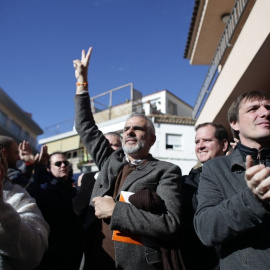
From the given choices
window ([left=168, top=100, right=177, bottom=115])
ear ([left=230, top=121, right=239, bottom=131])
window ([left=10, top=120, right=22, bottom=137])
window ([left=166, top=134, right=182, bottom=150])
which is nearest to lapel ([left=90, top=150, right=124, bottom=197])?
ear ([left=230, top=121, right=239, bottom=131])

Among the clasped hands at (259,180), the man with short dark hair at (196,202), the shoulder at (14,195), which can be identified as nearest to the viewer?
the clasped hands at (259,180)

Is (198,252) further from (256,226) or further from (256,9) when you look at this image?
(256,9)

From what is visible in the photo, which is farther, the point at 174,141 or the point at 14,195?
the point at 174,141

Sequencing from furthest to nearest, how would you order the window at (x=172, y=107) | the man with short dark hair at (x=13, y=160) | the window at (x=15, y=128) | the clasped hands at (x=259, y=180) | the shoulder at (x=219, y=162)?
the window at (x=172, y=107), the window at (x=15, y=128), the man with short dark hair at (x=13, y=160), the shoulder at (x=219, y=162), the clasped hands at (x=259, y=180)

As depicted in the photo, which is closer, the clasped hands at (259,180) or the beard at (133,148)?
the clasped hands at (259,180)

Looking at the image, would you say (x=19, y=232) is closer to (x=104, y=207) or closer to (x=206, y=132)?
(x=104, y=207)

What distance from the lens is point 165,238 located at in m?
1.88

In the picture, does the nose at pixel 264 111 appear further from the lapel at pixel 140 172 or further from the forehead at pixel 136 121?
the forehead at pixel 136 121

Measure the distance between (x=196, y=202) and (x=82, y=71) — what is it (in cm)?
207

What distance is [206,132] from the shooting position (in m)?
2.90

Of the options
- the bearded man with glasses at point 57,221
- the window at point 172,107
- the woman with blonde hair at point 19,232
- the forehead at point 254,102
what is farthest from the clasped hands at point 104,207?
the window at point 172,107

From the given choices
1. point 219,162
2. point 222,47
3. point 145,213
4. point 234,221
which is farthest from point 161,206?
point 222,47

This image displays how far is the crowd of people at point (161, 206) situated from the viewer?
1.36 m

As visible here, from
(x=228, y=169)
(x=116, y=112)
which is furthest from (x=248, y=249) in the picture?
(x=116, y=112)
